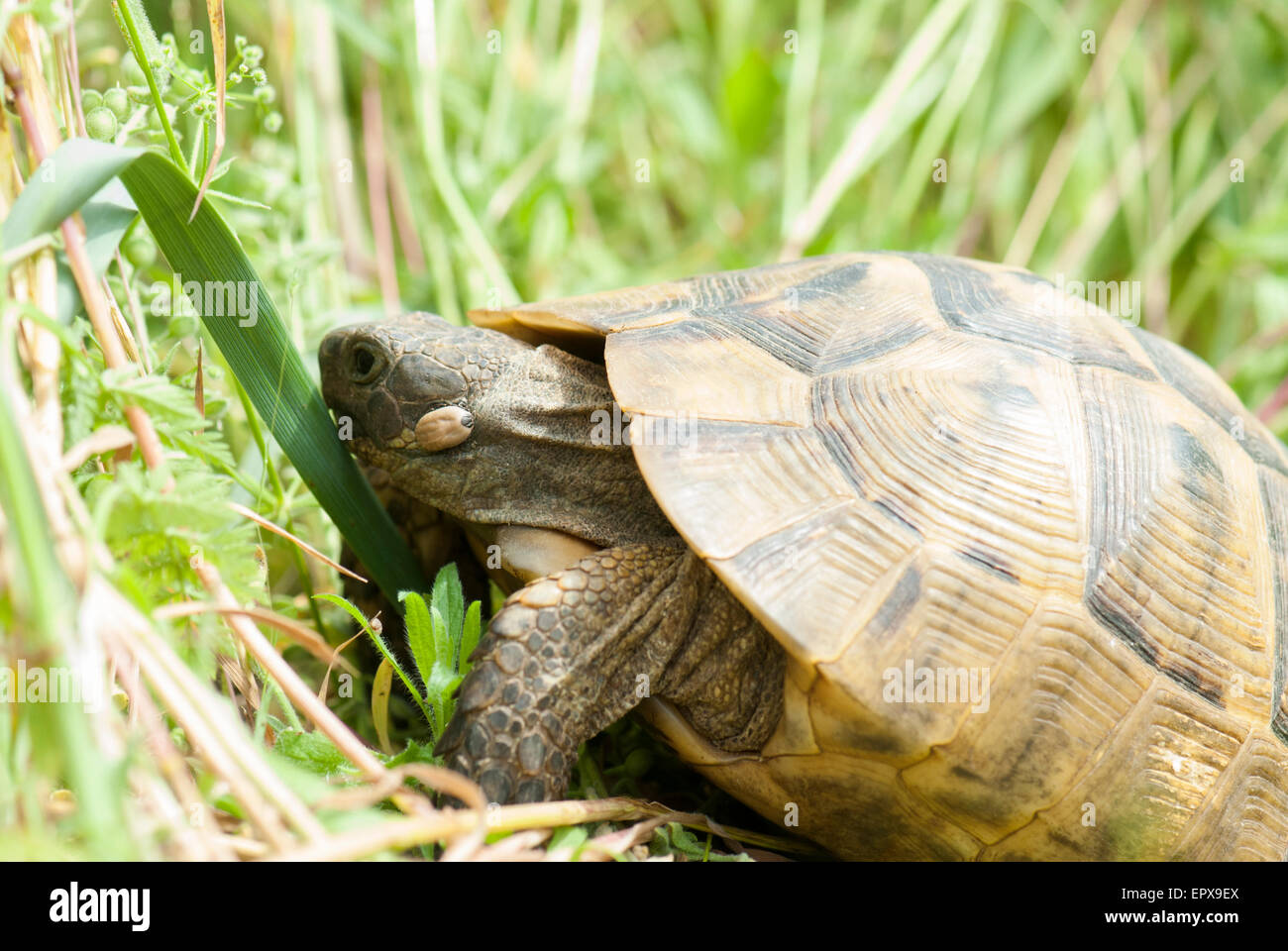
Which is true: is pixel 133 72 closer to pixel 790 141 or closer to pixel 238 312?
pixel 238 312

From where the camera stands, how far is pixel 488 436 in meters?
2.38

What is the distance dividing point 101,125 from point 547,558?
1.36 m

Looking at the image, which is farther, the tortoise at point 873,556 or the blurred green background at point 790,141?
the blurred green background at point 790,141

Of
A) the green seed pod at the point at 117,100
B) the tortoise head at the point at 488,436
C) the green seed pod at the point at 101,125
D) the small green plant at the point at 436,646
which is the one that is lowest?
the small green plant at the point at 436,646

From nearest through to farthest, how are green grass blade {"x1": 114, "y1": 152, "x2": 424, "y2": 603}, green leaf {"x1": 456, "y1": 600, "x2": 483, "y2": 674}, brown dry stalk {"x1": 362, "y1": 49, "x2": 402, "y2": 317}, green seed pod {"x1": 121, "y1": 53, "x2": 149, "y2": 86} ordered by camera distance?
green grass blade {"x1": 114, "y1": 152, "x2": 424, "y2": 603}
green leaf {"x1": 456, "y1": 600, "x2": 483, "y2": 674}
green seed pod {"x1": 121, "y1": 53, "x2": 149, "y2": 86}
brown dry stalk {"x1": 362, "y1": 49, "x2": 402, "y2": 317}

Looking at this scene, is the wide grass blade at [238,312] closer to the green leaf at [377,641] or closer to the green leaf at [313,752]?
the green leaf at [377,641]

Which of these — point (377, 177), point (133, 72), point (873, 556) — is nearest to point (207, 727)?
point (873, 556)

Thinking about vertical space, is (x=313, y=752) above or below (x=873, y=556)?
below

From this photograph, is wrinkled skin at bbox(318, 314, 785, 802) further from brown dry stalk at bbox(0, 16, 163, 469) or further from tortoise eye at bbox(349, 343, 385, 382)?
brown dry stalk at bbox(0, 16, 163, 469)

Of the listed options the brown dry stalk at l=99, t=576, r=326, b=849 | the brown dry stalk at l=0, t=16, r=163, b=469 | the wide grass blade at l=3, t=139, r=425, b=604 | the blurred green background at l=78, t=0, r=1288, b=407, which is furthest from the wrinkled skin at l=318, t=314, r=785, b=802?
the blurred green background at l=78, t=0, r=1288, b=407

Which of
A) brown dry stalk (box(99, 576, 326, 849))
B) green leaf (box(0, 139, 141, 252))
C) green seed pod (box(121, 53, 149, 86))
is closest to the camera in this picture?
brown dry stalk (box(99, 576, 326, 849))

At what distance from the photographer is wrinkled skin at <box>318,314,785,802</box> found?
6.50 feet

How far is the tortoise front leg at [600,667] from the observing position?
76.8 inches

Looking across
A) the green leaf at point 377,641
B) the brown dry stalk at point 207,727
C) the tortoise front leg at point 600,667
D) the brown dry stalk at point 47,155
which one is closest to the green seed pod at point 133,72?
the brown dry stalk at point 47,155
